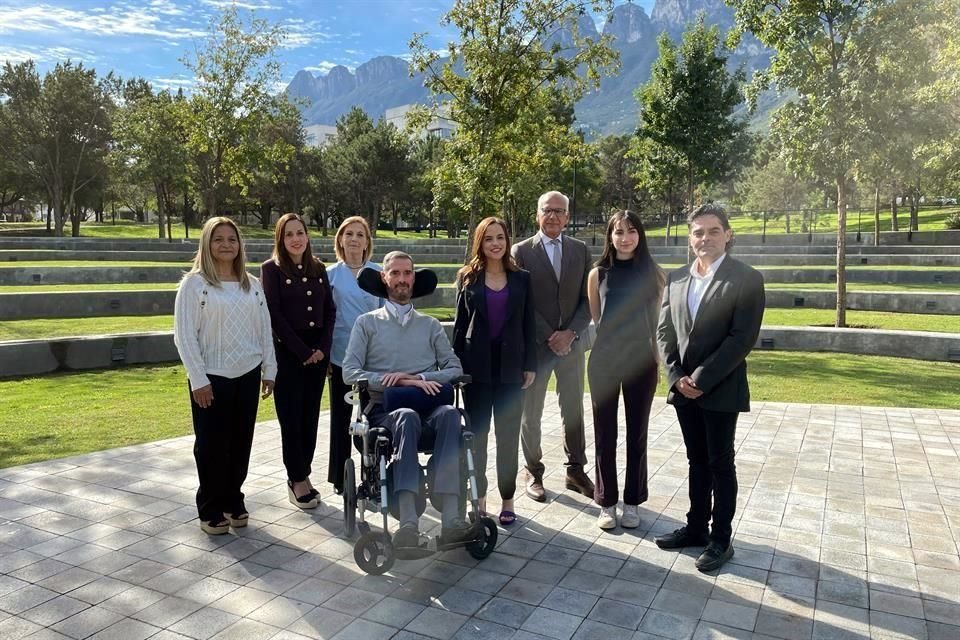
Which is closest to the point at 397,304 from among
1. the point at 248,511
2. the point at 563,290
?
the point at 563,290

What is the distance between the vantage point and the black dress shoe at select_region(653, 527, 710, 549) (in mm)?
4074

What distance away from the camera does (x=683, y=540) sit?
408cm

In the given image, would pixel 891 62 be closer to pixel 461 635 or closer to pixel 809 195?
pixel 461 635

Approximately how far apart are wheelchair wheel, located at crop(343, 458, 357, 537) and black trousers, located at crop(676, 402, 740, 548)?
1956 mm

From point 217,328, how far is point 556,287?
2.25m

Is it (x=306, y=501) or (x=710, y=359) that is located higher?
(x=710, y=359)

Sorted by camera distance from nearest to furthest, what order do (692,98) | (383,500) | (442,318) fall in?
1. (383,500)
2. (442,318)
3. (692,98)

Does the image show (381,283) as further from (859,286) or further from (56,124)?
(56,124)

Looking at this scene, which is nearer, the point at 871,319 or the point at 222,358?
the point at 222,358

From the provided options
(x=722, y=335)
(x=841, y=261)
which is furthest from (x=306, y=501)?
(x=841, y=261)

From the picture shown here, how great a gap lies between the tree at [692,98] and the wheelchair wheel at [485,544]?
1934cm

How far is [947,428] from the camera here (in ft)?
21.9

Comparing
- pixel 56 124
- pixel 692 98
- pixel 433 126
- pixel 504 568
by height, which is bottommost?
pixel 504 568

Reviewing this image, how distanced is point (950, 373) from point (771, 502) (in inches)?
253
